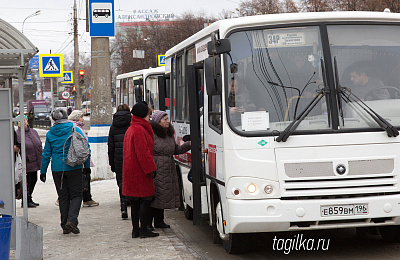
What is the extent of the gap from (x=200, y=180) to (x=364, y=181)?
224 centimetres

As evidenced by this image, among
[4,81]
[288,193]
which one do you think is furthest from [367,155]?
[4,81]

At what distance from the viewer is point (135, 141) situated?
8820 millimetres

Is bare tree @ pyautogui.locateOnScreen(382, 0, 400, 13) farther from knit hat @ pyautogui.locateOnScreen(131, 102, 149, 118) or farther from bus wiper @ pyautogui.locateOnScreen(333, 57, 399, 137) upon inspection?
bus wiper @ pyautogui.locateOnScreen(333, 57, 399, 137)

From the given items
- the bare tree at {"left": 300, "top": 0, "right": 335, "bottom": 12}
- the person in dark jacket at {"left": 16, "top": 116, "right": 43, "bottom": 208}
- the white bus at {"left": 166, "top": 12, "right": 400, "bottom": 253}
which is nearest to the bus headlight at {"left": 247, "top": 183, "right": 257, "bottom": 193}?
the white bus at {"left": 166, "top": 12, "right": 400, "bottom": 253}

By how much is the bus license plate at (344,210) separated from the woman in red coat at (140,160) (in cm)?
274

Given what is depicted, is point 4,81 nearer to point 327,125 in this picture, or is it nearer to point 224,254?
point 224,254

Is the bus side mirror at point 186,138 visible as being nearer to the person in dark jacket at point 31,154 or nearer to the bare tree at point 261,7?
the person in dark jacket at point 31,154

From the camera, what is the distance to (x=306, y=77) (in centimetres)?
729

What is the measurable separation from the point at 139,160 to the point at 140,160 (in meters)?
0.02

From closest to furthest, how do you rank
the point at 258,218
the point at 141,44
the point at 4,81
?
the point at 258,218 → the point at 4,81 → the point at 141,44

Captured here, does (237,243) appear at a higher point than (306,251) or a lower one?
higher

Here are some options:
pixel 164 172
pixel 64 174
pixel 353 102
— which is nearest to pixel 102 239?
pixel 64 174
